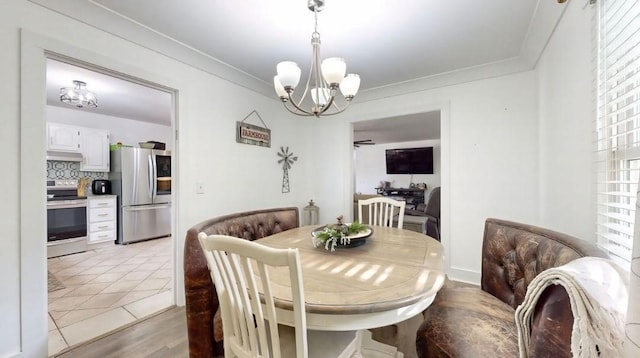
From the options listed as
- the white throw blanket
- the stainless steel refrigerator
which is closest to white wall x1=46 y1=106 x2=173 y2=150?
the stainless steel refrigerator

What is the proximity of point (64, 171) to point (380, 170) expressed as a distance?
25.2 ft

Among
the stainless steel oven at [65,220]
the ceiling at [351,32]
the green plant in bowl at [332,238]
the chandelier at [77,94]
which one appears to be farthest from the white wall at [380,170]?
the stainless steel oven at [65,220]

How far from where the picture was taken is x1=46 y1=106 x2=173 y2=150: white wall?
430 centimetres

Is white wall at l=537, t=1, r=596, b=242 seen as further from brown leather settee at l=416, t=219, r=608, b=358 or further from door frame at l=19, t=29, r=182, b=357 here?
door frame at l=19, t=29, r=182, b=357

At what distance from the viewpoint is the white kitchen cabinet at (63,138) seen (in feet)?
12.9

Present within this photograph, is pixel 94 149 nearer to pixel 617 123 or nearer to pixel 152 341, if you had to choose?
pixel 152 341

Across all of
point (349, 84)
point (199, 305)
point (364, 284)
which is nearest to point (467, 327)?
point (364, 284)

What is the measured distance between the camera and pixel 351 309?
0.85 meters

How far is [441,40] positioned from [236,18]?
1693 millimetres

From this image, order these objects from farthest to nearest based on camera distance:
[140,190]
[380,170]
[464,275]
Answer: [380,170] → [140,190] → [464,275]

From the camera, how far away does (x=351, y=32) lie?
2041 mm

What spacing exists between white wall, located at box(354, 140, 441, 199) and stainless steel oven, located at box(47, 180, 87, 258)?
7.15 metres

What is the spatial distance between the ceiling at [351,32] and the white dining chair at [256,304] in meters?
1.65

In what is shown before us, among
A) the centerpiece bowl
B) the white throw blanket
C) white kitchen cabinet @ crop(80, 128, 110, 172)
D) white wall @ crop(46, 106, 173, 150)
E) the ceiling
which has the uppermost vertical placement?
the ceiling
